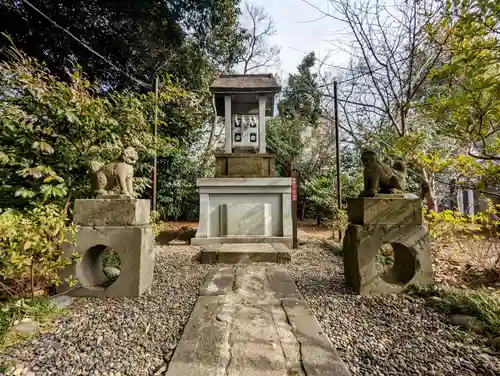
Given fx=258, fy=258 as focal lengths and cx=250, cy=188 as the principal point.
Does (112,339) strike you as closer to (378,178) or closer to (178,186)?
(378,178)

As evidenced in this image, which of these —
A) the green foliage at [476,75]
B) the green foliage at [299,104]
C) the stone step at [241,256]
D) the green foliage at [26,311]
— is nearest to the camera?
the green foliage at [476,75]

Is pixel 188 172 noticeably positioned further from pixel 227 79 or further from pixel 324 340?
pixel 324 340

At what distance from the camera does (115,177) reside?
2.52m

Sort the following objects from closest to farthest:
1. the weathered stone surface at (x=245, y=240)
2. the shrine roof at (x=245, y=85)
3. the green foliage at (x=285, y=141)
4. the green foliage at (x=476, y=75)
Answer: the green foliage at (x=476, y=75) < the weathered stone surface at (x=245, y=240) < the shrine roof at (x=245, y=85) < the green foliage at (x=285, y=141)

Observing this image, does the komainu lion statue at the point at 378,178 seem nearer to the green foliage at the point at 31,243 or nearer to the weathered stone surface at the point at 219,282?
the weathered stone surface at the point at 219,282

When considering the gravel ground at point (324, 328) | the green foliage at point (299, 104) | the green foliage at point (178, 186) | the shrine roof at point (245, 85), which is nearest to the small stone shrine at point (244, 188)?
the shrine roof at point (245, 85)

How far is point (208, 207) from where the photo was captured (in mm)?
5270

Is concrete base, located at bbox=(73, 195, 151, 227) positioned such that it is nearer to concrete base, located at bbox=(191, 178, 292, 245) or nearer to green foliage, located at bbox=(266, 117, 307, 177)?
concrete base, located at bbox=(191, 178, 292, 245)

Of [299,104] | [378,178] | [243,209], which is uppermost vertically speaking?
[299,104]

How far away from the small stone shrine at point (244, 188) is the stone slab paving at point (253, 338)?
2.57 meters

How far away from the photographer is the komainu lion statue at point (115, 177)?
8.22 feet

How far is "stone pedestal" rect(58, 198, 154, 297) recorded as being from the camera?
7.72 feet

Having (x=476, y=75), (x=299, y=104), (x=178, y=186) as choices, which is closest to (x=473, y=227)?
(x=476, y=75)

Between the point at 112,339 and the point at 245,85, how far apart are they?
195 inches
